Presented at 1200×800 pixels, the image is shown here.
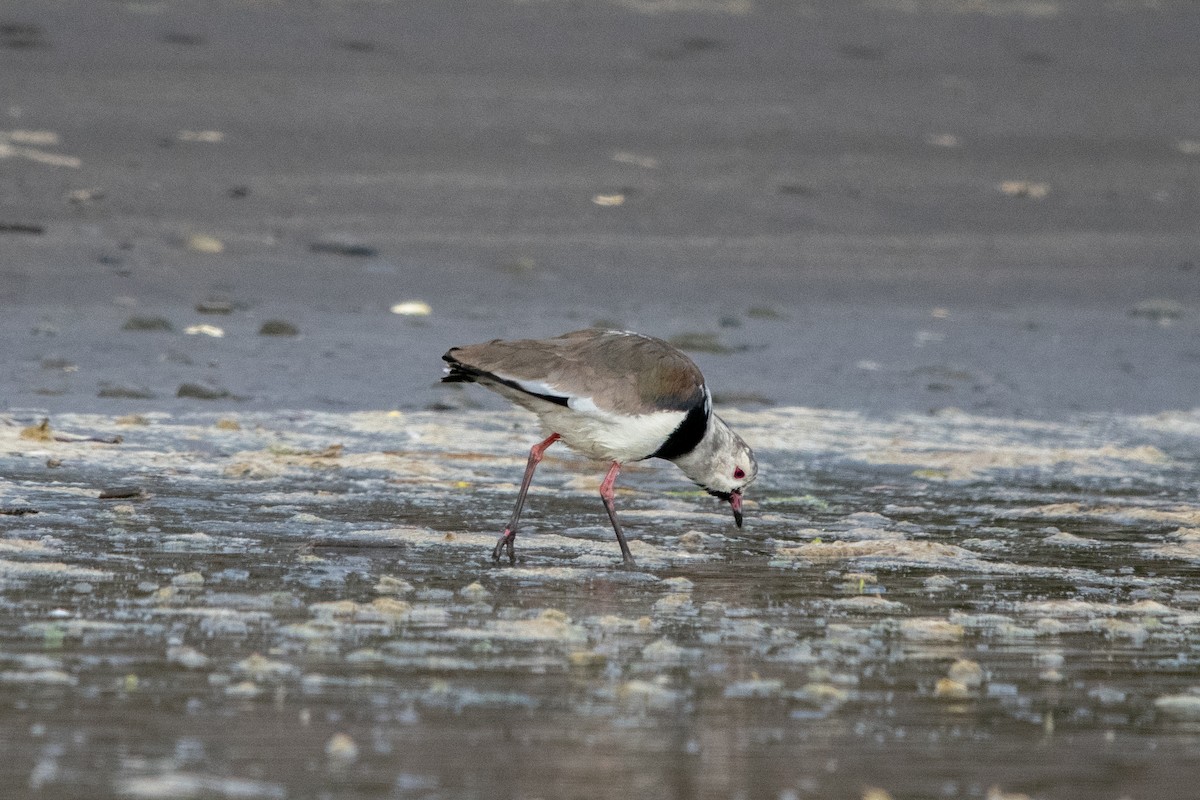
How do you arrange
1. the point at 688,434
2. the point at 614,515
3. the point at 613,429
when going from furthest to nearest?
1. the point at 688,434
2. the point at 613,429
3. the point at 614,515

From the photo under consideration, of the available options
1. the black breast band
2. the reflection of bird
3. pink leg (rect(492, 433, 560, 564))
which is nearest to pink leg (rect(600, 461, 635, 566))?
the reflection of bird

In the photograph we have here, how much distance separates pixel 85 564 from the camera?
6.16 meters

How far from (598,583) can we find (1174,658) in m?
1.95

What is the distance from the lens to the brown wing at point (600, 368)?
277 inches

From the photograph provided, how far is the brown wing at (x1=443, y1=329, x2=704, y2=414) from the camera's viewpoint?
23.1ft

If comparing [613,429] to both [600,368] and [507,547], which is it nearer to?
[600,368]

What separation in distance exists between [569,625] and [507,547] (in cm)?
138

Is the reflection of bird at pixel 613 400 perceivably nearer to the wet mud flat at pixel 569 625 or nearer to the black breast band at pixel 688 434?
the black breast band at pixel 688 434

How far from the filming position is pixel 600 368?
7234mm

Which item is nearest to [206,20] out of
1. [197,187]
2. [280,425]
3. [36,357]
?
[197,187]

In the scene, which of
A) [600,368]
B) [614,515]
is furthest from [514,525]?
[600,368]

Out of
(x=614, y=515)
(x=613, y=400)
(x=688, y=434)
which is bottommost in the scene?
(x=614, y=515)

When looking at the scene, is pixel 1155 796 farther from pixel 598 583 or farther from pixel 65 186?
pixel 65 186

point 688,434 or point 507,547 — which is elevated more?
point 688,434
